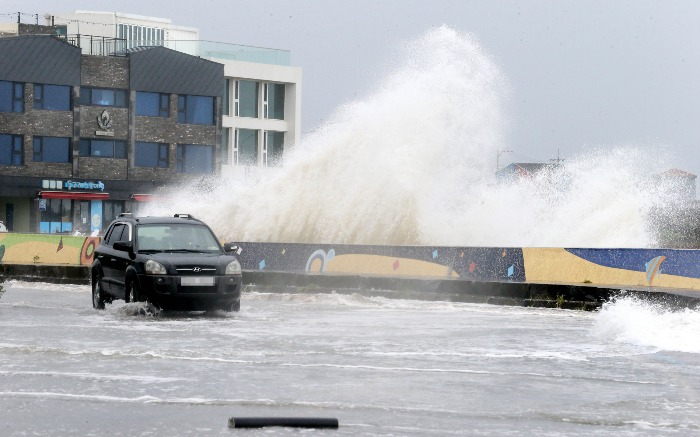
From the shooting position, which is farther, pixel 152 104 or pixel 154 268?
pixel 152 104

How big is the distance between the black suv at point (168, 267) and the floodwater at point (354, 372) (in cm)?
33

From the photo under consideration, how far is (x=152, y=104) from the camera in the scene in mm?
76688

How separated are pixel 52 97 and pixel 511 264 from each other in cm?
5406

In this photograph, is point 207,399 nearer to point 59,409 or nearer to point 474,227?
point 59,409

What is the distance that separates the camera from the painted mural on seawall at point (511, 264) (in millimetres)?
21656

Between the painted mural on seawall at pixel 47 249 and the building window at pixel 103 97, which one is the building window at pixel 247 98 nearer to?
the building window at pixel 103 97

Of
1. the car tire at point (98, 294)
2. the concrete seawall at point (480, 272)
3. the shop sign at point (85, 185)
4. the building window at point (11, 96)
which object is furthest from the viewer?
the shop sign at point (85, 185)

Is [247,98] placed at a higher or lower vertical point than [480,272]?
higher

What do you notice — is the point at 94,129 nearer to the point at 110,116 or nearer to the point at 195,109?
the point at 110,116

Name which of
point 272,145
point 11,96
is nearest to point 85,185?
point 11,96

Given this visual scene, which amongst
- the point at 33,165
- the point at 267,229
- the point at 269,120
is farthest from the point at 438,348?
the point at 269,120

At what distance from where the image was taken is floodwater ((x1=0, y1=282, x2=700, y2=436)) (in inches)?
328

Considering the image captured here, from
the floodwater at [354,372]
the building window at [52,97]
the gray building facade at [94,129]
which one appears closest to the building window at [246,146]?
the gray building facade at [94,129]

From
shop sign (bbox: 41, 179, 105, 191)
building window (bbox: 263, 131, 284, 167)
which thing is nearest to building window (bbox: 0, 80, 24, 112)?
shop sign (bbox: 41, 179, 105, 191)
